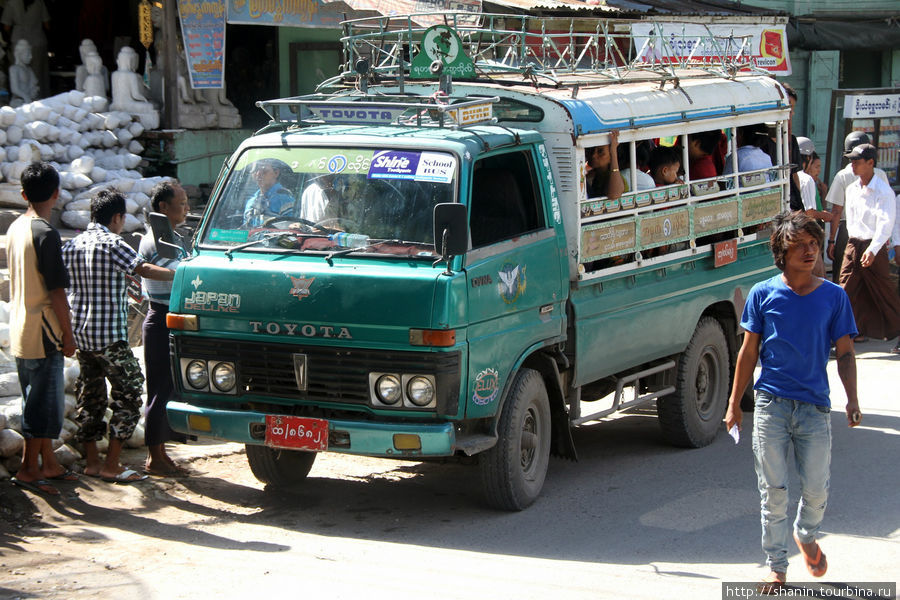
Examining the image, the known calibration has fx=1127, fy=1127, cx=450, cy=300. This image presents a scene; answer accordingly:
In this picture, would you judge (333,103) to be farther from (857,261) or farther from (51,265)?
(857,261)

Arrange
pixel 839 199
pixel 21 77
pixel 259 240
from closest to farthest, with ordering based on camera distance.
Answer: pixel 259 240, pixel 839 199, pixel 21 77

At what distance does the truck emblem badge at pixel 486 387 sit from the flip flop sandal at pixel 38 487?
248 centimetres

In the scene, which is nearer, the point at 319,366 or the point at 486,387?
the point at 319,366

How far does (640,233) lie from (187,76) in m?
8.93

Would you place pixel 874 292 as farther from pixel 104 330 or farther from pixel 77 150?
pixel 77 150

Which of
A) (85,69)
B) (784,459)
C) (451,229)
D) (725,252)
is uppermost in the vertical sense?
(85,69)

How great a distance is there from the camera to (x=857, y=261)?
446 inches

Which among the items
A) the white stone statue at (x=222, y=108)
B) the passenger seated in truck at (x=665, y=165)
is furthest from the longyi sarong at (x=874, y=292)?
the white stone statue at (x=222, y=108)

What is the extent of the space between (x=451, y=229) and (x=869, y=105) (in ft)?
41.8

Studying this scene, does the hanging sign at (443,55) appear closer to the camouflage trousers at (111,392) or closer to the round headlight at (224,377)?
the round headlight at (224,377)

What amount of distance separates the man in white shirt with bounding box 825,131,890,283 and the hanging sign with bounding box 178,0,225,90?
7.51m

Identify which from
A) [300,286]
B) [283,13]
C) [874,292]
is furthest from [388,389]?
[283,13]

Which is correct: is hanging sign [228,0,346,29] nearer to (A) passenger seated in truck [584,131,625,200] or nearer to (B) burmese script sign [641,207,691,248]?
(B) burmese script sign [641,207,691,248]

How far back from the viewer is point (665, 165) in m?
7.85
